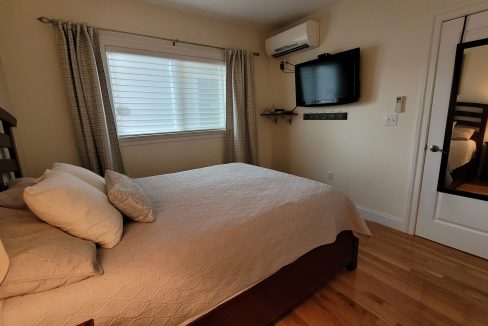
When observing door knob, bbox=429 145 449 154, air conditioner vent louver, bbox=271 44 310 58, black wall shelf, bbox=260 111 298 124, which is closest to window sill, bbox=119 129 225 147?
black wall shelf, bbox=260 111 298 124

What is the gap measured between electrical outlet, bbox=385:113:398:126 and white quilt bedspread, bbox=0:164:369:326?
1.23m

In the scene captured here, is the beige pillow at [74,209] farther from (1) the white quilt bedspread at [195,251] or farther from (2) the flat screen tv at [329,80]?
(2) the flat screen tv at [329,80]

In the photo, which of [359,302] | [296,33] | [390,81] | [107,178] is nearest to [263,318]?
[359,302]

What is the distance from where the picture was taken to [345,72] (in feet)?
8.53

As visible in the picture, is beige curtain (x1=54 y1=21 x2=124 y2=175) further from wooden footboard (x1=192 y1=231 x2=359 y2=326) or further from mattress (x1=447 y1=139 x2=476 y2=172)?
mattress (x1=447 y1=139 x2=476 y2=172)

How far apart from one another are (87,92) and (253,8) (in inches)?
83.9

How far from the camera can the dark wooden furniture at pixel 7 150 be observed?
1.39 metres

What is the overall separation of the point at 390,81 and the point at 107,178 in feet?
8.90

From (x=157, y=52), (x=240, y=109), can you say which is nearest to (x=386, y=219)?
(x=240, y=109)

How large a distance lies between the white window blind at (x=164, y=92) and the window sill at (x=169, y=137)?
0.06 m

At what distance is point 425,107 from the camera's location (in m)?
2.15

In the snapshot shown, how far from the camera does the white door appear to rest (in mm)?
1915

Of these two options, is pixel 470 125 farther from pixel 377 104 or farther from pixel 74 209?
pixel 74 209

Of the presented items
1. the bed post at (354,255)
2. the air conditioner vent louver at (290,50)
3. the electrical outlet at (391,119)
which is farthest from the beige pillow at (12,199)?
the air conditioner vent louver at (290,50)
